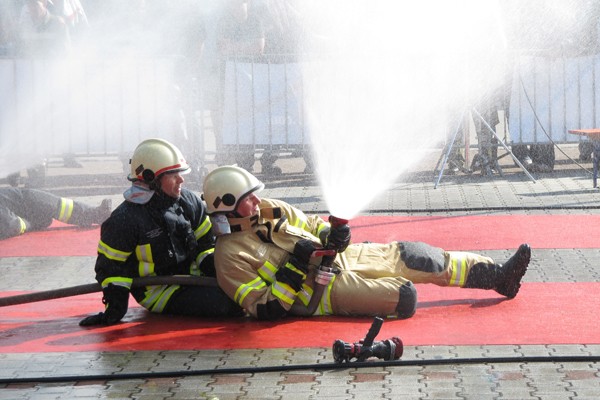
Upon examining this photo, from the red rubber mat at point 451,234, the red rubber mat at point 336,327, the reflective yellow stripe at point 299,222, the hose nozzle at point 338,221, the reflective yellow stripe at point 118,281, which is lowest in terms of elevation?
the red rubber mat at point 336,327

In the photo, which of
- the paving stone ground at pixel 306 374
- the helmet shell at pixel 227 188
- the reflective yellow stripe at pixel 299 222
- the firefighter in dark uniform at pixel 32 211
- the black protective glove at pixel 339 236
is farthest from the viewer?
the firefighter in dark uniform at pixel 32 211

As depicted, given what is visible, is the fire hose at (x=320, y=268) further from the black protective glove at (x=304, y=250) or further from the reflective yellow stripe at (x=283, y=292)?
the reflective yellow stripe at (x=283, y=292)

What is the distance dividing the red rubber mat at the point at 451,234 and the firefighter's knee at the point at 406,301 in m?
2.41

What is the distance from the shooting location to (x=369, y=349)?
5.62 metres

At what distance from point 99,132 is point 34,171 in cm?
96

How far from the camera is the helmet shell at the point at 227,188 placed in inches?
258

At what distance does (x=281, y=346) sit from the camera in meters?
6.06

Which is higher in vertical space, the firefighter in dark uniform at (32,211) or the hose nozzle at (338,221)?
the hose nozzle at (338,221)

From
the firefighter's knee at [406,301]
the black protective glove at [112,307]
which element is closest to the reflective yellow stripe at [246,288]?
the black protective glove at [112,307]

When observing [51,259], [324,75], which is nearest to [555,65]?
[324,75]

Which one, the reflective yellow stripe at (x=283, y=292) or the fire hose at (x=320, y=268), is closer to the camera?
the fire hose at (x=320, y=268)

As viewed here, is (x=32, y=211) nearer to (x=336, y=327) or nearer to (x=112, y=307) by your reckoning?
(x=112, y=307)

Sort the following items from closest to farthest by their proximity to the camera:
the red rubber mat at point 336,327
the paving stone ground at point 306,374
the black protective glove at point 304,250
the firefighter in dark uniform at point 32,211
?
the paving stone ground at point 306,374 < the red rubber mat at point 336,327 < the black protective glove at point 304,250 < the firefighter in dark uniform at point 32,211

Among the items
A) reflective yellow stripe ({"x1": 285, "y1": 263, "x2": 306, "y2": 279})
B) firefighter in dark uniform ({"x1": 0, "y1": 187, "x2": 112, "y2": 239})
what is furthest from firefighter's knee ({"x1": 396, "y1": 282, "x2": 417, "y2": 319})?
firefighter in dark uniform ({"x1": 0, "y1": 187, "x2": 112, "y2": 239})
